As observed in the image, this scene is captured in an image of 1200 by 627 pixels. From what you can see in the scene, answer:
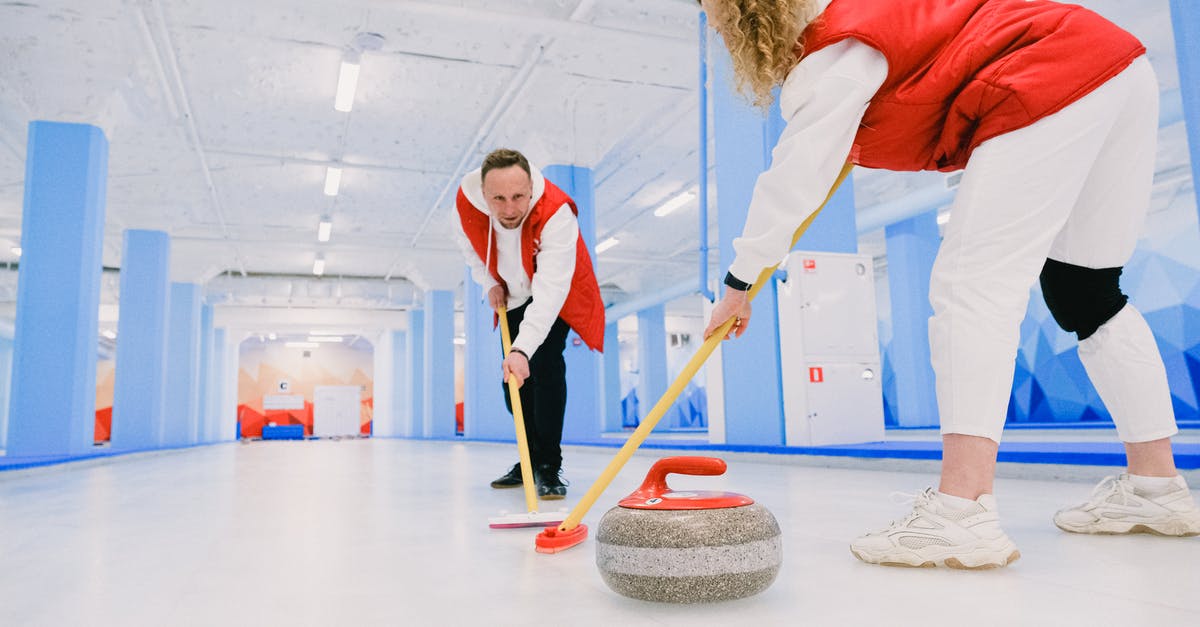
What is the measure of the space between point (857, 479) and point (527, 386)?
4.56 feet

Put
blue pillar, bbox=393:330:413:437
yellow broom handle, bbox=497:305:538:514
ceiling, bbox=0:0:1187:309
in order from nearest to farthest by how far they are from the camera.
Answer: yellow broom handle, bbox=497:305:538:514
ceiling, bbox=0:0:1187:309
blue pillar, bbox=393:330:413:437

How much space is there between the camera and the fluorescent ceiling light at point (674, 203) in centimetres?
1033

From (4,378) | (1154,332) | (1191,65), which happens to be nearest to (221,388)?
(4,378)

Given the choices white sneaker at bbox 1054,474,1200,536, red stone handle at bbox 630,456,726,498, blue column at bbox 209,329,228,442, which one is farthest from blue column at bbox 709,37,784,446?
blue column at bbox 209,329,228,442

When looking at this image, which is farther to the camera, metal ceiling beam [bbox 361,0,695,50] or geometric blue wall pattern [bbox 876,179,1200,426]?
geometric blue wall pattern [bbox 876,179,1200,426]

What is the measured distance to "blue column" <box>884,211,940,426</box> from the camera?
960 centimetres

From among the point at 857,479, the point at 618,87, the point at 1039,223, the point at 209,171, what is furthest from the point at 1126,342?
the point at 209,171

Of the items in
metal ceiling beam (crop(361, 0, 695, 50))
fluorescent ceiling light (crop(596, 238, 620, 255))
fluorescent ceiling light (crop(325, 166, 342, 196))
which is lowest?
fluorescent ceiling light (crop(596, 238, 620, 255))

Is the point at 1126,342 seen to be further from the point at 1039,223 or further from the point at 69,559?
the point at 69,559

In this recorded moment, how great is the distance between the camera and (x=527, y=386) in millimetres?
2672

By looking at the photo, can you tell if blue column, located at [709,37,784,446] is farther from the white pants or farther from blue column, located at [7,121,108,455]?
blue column, located at [7,121,108,455]

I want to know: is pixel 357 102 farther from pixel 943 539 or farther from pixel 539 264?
pixel 943 539

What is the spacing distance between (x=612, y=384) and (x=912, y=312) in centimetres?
933

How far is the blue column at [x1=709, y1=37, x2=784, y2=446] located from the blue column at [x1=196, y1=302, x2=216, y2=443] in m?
14.5
